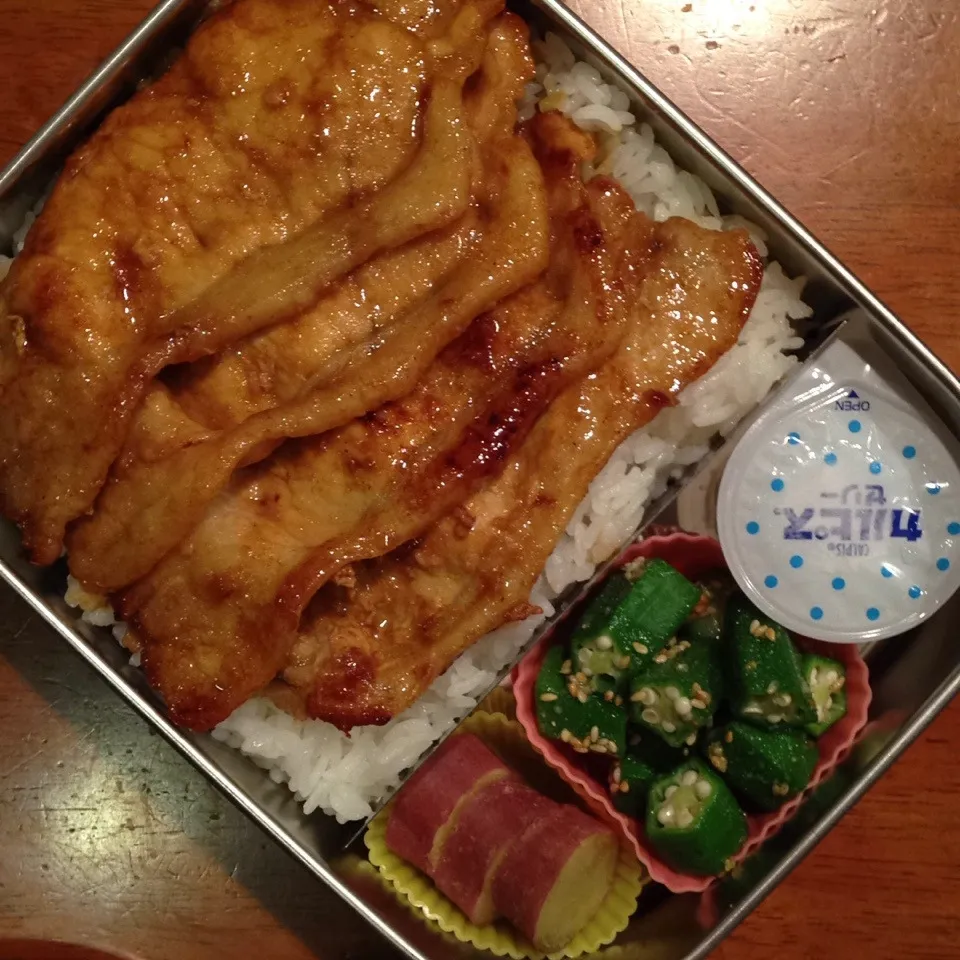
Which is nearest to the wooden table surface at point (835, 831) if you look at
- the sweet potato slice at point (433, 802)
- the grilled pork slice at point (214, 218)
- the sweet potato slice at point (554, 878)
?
the sweet potato slice at point (433, 802)

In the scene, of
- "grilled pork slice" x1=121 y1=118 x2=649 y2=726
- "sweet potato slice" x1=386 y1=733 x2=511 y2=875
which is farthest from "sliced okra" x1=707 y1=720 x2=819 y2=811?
"grilled pork slice" x1=121 y1=118 x2=649 y2=726

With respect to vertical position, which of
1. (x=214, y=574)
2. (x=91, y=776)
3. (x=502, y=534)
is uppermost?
(x=502, y=534)

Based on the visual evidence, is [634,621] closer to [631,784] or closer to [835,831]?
[631,784]

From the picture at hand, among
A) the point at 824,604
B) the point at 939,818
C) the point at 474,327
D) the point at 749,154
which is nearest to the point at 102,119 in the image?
the point at 474,327

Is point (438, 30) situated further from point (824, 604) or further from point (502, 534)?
point (824, 604)

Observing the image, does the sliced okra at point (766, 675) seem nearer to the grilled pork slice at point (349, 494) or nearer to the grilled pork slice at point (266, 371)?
the grilled pork slice at point (349, 494)

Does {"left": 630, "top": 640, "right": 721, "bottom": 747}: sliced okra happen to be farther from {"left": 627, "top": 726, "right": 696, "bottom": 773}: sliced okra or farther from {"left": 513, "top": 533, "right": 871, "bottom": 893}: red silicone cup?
{"left": 513, "top": 533, "right": 871, "bottom": 893}: red silicone cup

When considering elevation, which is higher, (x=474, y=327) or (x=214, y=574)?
(x=474, y=327)
